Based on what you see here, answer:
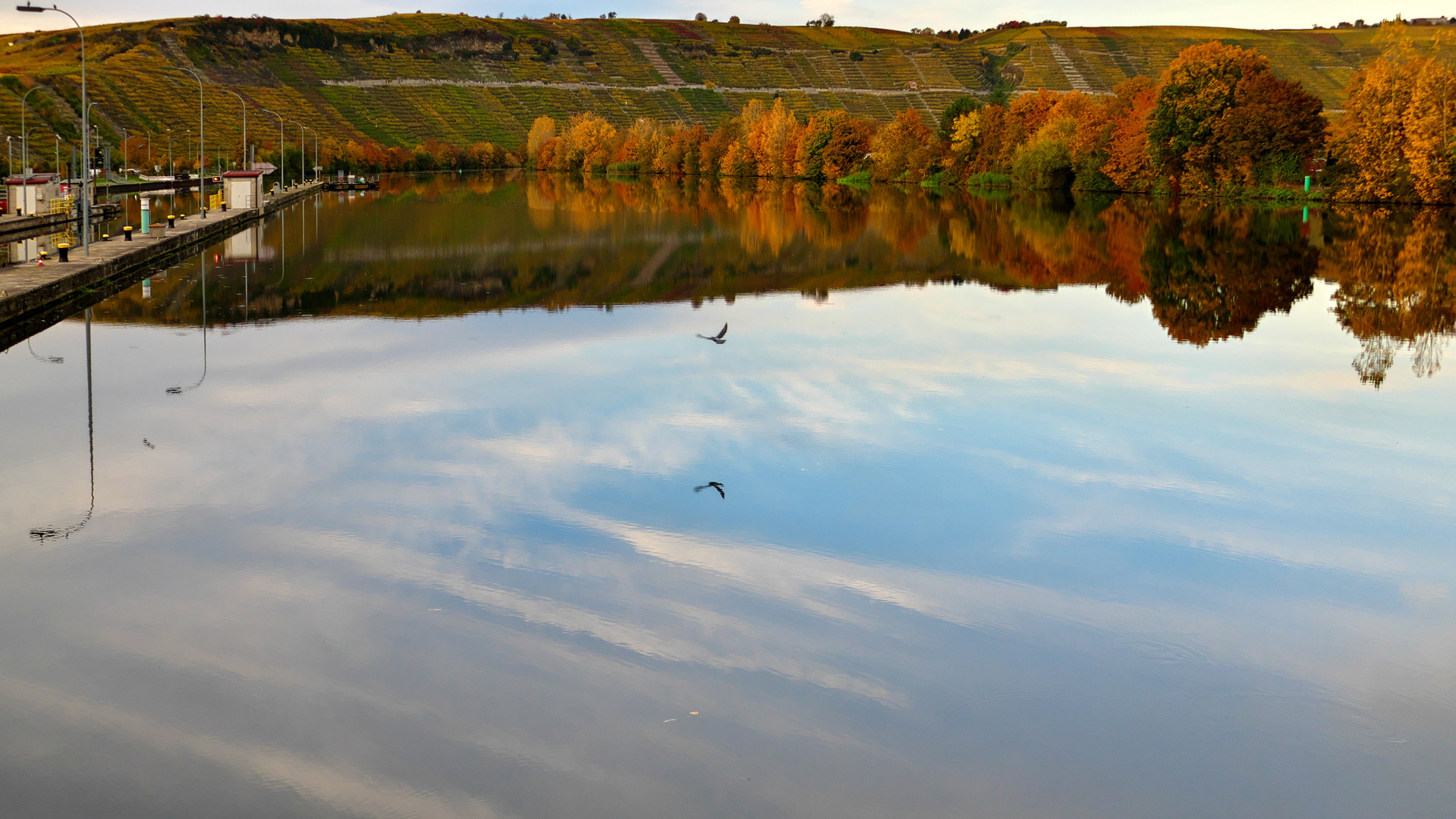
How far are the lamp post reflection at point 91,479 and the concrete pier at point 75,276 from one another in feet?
13.7

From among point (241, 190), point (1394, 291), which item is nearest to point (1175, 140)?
point (1394, 291)

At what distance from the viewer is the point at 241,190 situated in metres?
56.5

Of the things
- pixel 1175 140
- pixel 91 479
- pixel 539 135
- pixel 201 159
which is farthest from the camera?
pixel 539 135

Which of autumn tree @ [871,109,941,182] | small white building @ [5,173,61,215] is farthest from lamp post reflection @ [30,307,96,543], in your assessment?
autumn tree @ [871,109,941,182]

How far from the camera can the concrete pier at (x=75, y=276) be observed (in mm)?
20406

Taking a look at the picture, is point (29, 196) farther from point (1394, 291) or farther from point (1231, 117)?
point (1231, 117)

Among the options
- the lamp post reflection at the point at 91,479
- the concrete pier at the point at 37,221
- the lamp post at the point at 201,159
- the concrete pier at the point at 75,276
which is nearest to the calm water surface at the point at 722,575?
the lamp post reflection at the point at 91,479

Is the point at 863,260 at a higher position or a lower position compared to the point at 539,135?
lower

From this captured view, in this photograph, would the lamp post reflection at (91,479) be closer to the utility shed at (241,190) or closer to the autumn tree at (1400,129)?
the utility shed at (241,190)

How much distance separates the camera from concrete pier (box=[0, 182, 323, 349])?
20.4 metres

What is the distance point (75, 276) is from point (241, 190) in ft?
113

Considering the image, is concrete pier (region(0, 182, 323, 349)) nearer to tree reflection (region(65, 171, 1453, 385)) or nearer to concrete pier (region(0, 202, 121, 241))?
tree reflection (region(65, 171, 1453, 385))

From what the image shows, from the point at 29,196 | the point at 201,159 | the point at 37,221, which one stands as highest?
the point at 201,159

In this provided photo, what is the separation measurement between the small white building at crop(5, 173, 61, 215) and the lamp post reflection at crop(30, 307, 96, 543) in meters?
33.8
